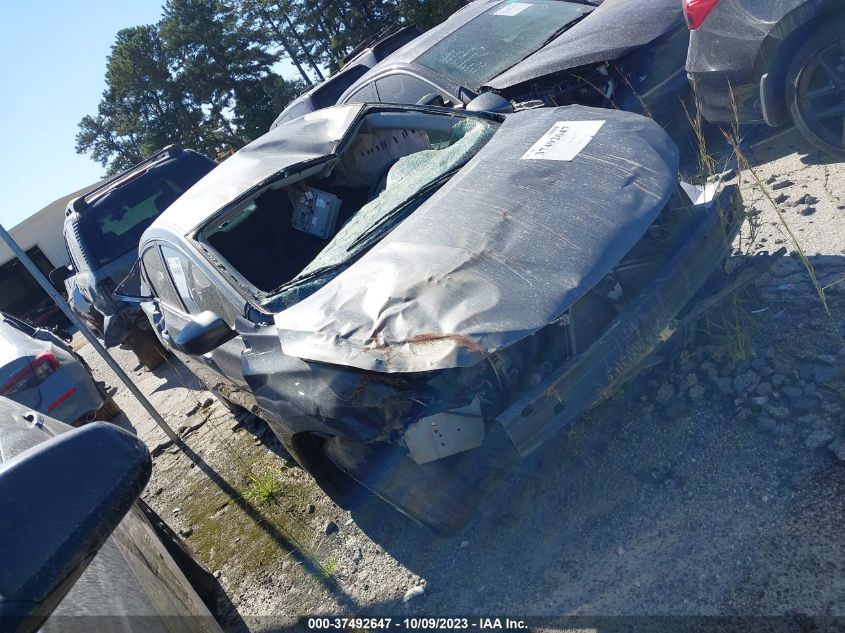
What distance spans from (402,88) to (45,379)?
4.08m

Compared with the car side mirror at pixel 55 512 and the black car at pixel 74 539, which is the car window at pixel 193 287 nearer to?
the black car at pixel 74 539

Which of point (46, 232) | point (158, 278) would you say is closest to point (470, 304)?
point (158, 278)

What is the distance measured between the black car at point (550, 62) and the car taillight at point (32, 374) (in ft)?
12.7

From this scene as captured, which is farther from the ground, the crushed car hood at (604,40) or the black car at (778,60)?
the crushed car hood at (604,40)

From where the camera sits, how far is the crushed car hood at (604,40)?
4.82 metres

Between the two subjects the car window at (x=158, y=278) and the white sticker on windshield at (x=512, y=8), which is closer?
the car window at (x=158, y=278)

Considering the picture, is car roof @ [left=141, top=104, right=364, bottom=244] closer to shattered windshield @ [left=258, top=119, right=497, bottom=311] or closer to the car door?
the car door

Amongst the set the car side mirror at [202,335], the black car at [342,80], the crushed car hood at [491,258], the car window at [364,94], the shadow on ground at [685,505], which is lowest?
the shadow on ground at [685,505]

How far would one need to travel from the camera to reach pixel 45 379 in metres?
5.43

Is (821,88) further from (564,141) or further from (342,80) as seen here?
(342,80)

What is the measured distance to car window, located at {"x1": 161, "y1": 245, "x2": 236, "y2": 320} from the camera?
361cm

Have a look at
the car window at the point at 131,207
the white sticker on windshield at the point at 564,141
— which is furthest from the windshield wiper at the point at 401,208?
the car window at the point at 131,207

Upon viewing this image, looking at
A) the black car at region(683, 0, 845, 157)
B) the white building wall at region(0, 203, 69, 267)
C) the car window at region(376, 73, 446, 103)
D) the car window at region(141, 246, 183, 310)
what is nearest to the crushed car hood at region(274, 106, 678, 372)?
the black car at region(683, 0, 845, 157)

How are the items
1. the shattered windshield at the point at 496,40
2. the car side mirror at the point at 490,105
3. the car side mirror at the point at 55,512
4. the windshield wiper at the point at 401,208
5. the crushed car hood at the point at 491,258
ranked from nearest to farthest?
1. the car side mirror at the point at 55,512
2. the crushed car hood at the point at 491,258
3. the windshield wiper at the point at 401,208
4. the car side mirror at the point at 490,105
5. the shattered windshield at the point at 496,40
